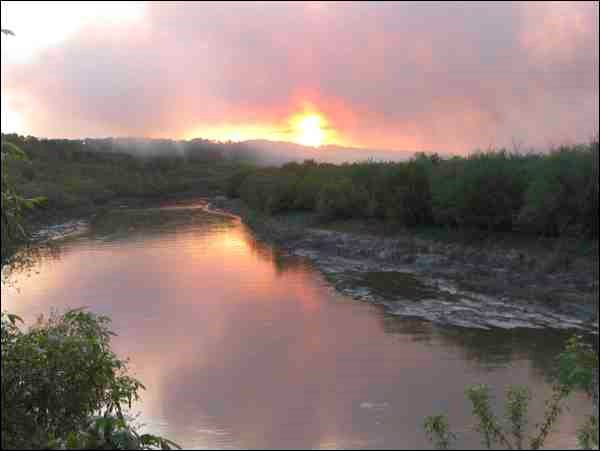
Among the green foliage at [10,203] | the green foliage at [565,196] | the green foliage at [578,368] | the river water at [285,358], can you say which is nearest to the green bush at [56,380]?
the green foliage at [10,203]

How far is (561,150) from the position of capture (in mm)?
27438

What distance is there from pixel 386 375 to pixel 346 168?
34.9 meters

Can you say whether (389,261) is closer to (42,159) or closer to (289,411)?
(289,411)

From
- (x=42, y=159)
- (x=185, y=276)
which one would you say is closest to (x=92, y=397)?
(x=185, y=276)

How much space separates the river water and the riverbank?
126cm

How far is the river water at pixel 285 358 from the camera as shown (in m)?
11.5

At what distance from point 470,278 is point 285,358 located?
1117 cm

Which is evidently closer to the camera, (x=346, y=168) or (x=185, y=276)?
(x=185, y=276)

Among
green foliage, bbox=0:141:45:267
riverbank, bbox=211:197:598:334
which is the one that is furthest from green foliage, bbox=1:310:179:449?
riverbank, bbox=211:197:598:334

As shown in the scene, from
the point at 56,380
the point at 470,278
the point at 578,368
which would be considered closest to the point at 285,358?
the point at 56,380

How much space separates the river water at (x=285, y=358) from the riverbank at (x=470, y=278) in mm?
1262

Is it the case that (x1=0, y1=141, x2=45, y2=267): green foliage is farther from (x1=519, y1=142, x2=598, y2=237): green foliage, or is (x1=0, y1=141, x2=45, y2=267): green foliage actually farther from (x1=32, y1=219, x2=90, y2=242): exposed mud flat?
(x1=32, y1=219, x2=90, y2=242): exposed mud flat

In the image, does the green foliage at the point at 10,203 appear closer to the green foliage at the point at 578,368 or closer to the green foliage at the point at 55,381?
the green foliage at the point at 55,381

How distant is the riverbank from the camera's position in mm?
19125
